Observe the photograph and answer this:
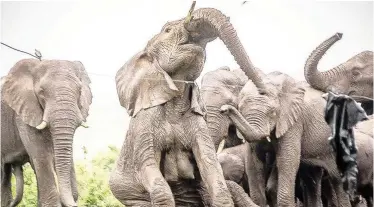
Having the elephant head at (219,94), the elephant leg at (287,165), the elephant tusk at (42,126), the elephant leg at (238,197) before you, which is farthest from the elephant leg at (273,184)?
the elephant tusk at (42,126)

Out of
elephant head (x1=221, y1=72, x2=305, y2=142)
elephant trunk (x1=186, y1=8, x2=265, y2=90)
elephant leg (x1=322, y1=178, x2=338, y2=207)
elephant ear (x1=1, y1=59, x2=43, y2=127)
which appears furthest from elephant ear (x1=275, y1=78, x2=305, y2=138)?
elephant ear (x1=1, y1=59, x2=43, y2=127)

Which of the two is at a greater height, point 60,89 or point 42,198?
point 60,89

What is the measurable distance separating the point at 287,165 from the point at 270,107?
1.62ft

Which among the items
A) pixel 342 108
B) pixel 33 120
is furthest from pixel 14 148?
pixel 342 108

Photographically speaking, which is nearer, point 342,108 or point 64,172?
point 342,108

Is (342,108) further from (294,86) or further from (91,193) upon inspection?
(91,193)

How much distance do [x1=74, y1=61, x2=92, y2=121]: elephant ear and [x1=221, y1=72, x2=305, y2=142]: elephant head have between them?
1262 mm

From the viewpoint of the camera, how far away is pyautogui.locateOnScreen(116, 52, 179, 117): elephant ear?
7426 mm

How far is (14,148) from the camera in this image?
955 cm

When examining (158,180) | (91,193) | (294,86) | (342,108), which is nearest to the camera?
(342,108)

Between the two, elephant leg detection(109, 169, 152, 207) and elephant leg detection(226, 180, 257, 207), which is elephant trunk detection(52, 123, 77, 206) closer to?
elephant leg detection(109, 169, 152, 207)

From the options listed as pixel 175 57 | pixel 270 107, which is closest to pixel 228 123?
pixel 270 107

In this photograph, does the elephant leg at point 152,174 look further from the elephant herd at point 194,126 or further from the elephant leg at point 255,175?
the elephant leg at point 255,175

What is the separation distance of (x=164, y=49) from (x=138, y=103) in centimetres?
42
